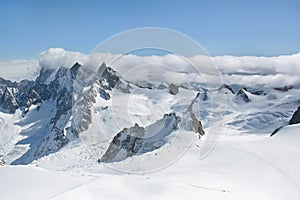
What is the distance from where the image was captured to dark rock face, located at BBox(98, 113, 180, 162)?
8836 cm

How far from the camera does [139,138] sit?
366ft

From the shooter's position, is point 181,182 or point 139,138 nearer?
point 181,182

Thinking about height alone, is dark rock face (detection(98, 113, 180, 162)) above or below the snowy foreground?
below

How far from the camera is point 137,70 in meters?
34.2

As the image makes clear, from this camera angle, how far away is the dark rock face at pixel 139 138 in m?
88.4

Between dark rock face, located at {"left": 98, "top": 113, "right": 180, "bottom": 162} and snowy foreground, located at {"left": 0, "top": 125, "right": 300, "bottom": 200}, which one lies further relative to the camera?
dark rock face, located at {"left": 98, "top": 113, "right": 180, "bottom": 162}

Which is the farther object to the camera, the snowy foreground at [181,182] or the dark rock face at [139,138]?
the dark rock face at [139,138]

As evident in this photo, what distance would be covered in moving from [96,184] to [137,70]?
1207 centimetres

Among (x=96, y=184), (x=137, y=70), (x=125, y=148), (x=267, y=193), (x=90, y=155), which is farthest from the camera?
(x=90, y=155)

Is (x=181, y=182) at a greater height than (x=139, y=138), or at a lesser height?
greater

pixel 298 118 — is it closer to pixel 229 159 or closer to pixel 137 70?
pixel 229 159

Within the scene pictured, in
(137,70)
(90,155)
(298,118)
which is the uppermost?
(137,70)

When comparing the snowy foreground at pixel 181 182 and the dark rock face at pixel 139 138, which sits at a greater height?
the snowy foreground at pixel 181 182

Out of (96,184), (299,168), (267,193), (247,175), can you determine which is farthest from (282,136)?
(96,184)
